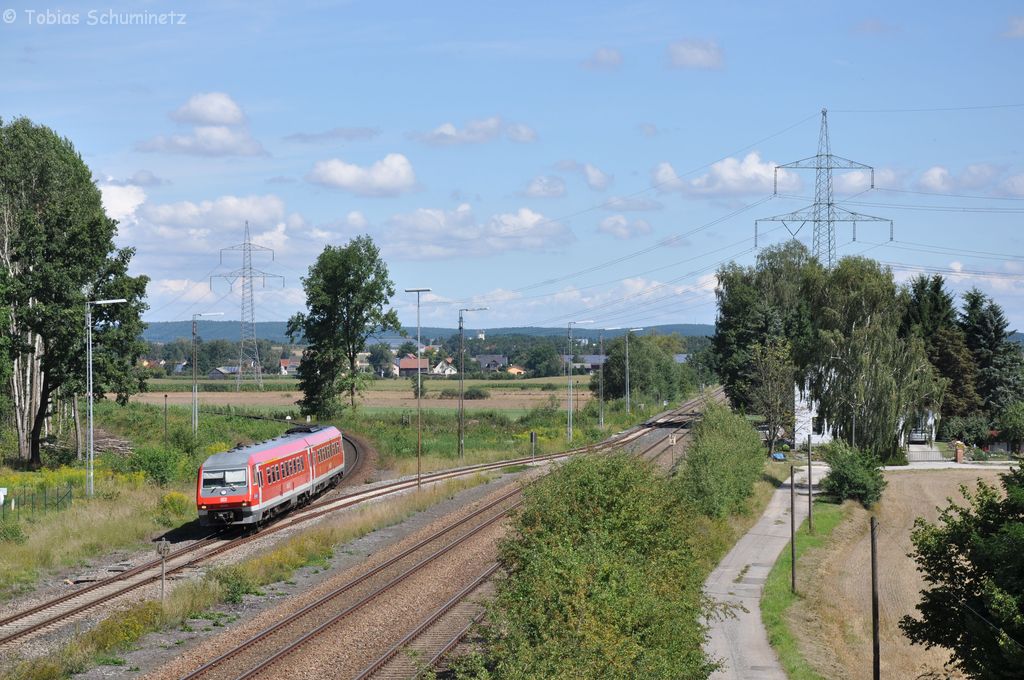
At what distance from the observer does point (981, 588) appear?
22797 mm

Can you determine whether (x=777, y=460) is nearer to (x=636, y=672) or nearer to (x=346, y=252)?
(x=346, y=252)

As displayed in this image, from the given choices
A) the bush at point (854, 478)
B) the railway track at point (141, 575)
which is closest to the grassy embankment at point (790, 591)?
the bush at point (854, 478)

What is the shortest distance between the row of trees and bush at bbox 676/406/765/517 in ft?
56.1

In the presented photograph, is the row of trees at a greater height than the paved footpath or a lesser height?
greater

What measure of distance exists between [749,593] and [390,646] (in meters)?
17.9

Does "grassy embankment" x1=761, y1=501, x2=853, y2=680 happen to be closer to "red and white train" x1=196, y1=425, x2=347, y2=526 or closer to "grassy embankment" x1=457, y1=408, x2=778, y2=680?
"grassy embankment" x1=457, y1=408, x2=778, y2=680

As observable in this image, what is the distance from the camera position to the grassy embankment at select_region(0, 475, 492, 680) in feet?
72.8

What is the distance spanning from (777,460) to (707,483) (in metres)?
36.6

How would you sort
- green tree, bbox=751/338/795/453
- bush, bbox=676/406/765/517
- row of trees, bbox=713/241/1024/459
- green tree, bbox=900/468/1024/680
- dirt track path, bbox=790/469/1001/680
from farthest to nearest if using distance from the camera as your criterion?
green tree, bbox=751/338/795/453, row of trees, bbox=713/241/1024/459, bush, bbox=676/406/765/517, dirt track path, bbox=790/469/1001/680, green tree, bbox=900/468/1024/680

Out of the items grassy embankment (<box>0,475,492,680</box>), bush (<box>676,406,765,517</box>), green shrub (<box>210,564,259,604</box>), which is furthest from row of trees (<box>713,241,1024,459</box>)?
green shrub (<box>210,564,259,604</box>)

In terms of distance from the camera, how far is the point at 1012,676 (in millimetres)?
19422

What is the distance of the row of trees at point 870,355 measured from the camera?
74.8m

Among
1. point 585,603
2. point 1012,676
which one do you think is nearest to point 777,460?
point 1012,676

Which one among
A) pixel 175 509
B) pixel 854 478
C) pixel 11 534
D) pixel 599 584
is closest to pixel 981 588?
pixel 599 584
